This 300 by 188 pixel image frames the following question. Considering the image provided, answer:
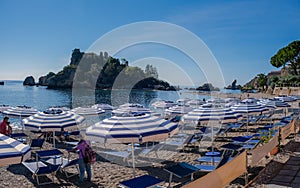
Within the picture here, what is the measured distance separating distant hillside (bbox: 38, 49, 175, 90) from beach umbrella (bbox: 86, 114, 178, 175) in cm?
8598

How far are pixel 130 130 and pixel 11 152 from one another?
2.06 metres

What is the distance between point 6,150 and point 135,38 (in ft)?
36.6

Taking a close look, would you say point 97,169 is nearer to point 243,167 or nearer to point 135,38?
point 243,167

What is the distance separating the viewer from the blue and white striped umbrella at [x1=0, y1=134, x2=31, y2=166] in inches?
148

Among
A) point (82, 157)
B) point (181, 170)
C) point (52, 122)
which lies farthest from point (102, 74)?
point (181, 170)

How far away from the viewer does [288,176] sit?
5848mm

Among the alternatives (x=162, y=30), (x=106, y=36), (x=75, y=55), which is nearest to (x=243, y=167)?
(x=162, y=30)

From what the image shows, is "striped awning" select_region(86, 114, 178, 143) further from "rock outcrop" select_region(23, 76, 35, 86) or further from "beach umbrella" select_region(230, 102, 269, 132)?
"rock outcrop" select_region(23, 76, 35, 86)

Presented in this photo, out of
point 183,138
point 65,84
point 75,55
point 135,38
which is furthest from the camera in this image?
point 75,55

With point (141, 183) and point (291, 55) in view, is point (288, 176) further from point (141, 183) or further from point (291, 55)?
point (291, 55)

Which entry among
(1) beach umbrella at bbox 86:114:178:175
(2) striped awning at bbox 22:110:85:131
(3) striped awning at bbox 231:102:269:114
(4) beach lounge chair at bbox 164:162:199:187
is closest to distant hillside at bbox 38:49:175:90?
(3) striped awning at bbox 231:102:269:114

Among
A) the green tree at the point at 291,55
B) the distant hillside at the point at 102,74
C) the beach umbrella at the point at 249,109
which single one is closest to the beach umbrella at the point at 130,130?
the beach umbrella at the point at 249,109

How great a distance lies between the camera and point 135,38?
14.4 meters

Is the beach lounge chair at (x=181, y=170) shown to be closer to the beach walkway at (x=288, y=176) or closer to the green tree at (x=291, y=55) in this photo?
the beach walkway at (x=288, y=176)
